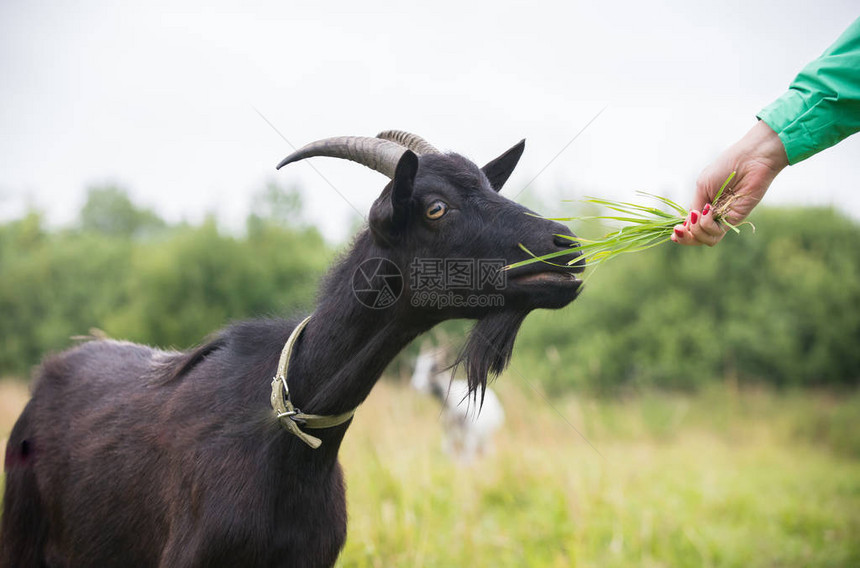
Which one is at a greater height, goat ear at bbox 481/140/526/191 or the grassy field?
goat ear at bbox 481/140/526/191

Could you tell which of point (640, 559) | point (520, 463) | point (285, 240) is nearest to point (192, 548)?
point (640, 559)

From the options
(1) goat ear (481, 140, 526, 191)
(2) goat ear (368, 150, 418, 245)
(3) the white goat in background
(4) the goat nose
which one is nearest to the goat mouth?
(4) the goat nose

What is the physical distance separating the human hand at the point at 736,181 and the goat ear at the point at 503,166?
2.80 ft

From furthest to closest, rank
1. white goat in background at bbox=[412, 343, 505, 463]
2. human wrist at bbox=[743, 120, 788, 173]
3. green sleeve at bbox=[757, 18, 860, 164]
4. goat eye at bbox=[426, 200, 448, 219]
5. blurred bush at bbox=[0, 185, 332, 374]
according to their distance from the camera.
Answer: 1. blurred bush at bbox=[0, 185, 332, 374]
2. white goat in background at bbox=[412, 343, 505, 463]
3. goat eye at bbox=[426, 200, 448, 219]
4. human wrist at bbox=[743, 120, 788, 173]
5. green sleeve at bbox=[757, 18, 860, 164]

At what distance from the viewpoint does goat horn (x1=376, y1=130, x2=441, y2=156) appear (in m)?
2.84

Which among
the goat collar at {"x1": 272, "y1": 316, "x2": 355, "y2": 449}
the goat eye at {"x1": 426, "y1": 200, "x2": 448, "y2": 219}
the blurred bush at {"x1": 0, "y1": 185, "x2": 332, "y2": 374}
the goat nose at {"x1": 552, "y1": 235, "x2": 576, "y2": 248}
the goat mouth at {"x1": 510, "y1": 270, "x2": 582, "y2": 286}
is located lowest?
the blurred bush at {"x1": 0, "y1": 185, "x2": 332, "y2": 374}

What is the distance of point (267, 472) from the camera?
255 centimetres

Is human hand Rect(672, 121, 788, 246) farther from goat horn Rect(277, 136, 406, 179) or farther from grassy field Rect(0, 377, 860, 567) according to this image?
grassy field Rect(0, 377, 860, 567)

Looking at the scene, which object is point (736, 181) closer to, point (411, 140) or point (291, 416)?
point (411, 140)

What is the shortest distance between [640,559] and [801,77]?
4386mm

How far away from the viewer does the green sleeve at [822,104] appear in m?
2.32

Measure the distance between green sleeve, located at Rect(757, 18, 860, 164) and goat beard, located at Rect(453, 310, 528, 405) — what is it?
1.23 metres

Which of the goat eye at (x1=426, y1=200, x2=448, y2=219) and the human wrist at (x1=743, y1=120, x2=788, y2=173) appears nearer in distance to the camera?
the human wrist at (x1=743, y1=120, x2=788, y2=173)

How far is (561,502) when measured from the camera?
6.27m
